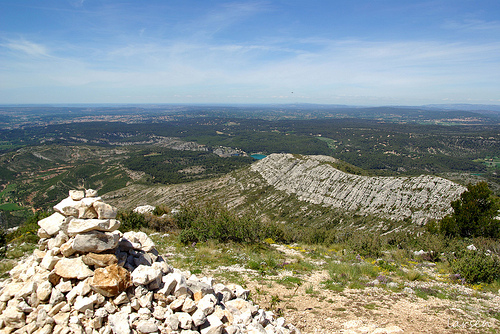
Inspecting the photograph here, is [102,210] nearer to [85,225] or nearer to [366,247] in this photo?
[85,225]

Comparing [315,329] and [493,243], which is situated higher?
[315,329]

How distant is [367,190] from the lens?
73562 millimetres

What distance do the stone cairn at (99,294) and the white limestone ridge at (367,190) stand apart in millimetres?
63757

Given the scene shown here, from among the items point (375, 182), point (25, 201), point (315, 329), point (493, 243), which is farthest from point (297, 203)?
point (25, 201)

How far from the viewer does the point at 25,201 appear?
13375 cm

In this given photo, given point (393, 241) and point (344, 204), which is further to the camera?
point (344, 204)

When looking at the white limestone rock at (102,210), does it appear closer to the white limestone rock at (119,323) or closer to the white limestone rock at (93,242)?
the white limestone rock at (93,242)

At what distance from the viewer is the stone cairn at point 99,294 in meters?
7.06

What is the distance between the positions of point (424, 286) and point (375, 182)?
67402 millimetres

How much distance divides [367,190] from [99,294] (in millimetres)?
76938

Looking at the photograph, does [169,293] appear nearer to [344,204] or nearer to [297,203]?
[344,204]

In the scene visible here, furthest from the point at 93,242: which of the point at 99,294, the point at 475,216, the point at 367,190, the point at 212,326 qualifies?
the point at 367,190

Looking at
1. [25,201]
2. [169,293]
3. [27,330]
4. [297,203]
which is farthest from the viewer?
[25,201]

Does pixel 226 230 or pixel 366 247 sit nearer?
pixel 366 247
